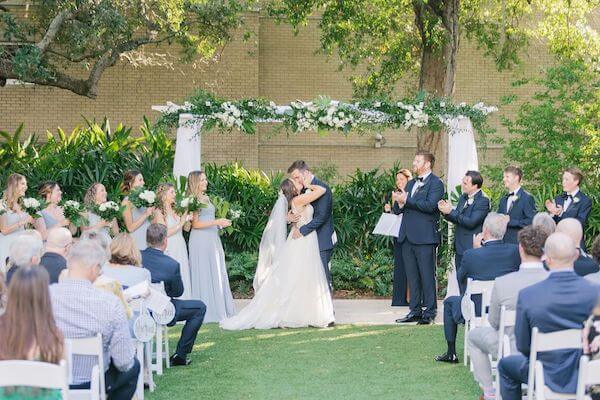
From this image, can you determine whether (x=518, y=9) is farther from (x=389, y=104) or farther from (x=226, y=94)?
(x=389, y=104)

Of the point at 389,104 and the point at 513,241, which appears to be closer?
the point at 513,241

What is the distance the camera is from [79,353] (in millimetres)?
5801

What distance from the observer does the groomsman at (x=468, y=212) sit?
11.0 metres

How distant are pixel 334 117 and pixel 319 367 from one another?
3.99m

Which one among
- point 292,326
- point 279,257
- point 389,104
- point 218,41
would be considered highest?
point 218,41

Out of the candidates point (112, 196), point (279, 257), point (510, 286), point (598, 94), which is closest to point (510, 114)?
point (598, 94)

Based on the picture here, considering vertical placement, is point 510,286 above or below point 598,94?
below

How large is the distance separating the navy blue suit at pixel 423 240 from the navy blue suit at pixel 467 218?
0.26m

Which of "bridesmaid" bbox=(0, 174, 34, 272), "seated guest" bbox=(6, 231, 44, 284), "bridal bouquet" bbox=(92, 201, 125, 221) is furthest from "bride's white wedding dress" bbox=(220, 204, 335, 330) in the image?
"seated guest" bbox=(6, 231, 44, 284)

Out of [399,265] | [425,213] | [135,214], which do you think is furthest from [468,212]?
[135,214]

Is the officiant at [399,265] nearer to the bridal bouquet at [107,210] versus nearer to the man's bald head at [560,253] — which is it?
the bridal bouquet at [107,210]

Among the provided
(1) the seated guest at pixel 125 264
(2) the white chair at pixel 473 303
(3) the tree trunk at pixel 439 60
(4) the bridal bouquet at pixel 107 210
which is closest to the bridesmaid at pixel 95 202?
(4) the bridal bouquet at pixel 107 210

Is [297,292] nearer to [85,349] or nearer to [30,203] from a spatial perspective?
[30,203]

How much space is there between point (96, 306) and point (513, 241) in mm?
6491
